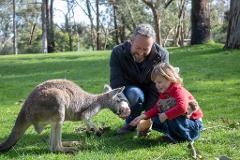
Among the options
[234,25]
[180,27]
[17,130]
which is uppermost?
[234,25]

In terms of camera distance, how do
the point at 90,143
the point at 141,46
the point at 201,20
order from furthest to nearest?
the point at 201,20, the point at 90,143, the point at 141,46

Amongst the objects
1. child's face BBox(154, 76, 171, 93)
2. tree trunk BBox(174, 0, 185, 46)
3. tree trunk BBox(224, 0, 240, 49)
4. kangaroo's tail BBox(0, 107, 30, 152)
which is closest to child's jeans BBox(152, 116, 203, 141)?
child's face BBox(154, 76, 171, 93)

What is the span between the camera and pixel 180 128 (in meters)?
4.84

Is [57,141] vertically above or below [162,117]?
below

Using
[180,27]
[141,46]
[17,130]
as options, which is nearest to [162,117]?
[141,46]

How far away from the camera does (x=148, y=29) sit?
4992mm

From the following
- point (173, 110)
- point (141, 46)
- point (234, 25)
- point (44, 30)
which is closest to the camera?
point (173, 110)

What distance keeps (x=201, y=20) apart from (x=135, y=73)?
10.4 meters

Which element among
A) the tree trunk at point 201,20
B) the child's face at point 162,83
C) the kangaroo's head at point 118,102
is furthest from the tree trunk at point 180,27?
the child's face at point 162,83

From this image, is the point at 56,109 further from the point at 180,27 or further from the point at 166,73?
the point at 180,27

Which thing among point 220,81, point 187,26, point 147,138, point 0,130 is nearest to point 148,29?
point 147,138

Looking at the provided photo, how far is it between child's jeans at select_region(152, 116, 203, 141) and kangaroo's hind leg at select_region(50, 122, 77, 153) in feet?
3.01

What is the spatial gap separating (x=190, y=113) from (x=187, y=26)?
154 feet

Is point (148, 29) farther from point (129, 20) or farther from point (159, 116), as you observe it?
point (129, 20)
